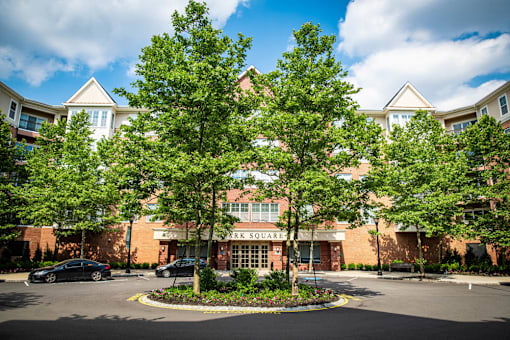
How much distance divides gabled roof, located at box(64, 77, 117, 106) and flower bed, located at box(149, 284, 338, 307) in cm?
2751

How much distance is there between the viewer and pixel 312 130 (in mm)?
13773

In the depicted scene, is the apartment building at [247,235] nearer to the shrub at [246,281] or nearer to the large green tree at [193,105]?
the shrub at [246,281]

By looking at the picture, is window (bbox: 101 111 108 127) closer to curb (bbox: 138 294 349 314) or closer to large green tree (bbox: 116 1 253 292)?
large green tree (bbox: 116 1 253 292)

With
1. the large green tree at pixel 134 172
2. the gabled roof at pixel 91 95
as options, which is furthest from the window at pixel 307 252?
the gabled roof at pixel 91 95

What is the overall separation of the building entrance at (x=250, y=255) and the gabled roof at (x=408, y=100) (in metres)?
20.9

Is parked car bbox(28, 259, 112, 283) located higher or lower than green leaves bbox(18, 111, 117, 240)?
lower

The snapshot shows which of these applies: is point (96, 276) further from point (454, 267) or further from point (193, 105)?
point (454, 267)

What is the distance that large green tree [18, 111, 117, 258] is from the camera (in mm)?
23734

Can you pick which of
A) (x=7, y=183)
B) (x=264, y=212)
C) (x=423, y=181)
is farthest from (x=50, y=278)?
(x=423, y=181)

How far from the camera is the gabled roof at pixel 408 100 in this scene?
1359 inches

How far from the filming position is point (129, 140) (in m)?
13.3

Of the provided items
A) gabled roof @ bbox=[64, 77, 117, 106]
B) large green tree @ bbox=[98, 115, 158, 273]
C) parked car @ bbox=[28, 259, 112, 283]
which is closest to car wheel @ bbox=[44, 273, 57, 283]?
parked car @ bbox=[28, 259, 112, 283]

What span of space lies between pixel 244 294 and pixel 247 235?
16.6 m

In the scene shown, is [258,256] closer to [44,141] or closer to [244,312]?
[244,312]
